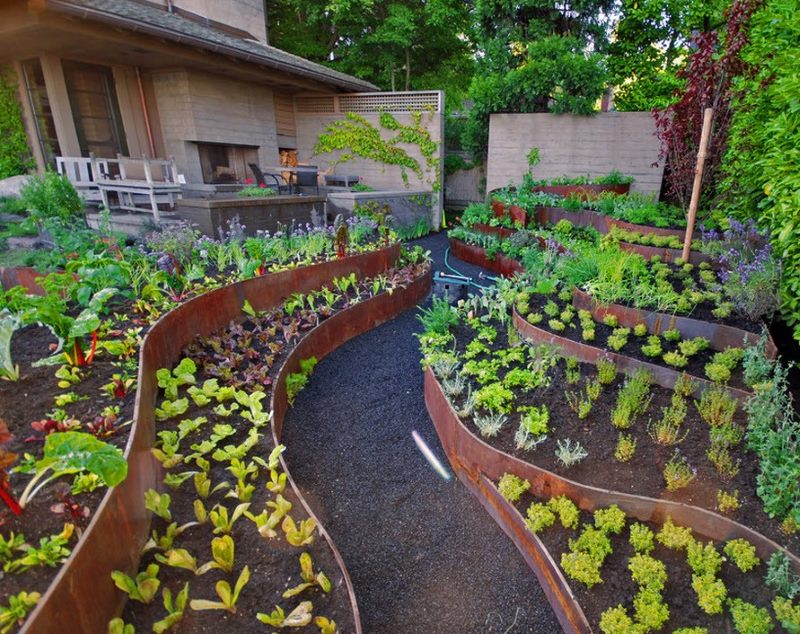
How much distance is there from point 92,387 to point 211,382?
0.69 meters

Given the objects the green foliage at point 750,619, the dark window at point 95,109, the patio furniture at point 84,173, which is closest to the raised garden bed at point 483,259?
the green foliage at point 750,619

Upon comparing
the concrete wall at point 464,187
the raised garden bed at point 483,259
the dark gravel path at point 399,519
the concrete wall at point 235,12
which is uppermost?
the concrete wall at point 235,12

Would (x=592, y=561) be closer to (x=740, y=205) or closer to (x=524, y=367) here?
(x=524, y=367)

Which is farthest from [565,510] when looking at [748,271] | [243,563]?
[748,271]

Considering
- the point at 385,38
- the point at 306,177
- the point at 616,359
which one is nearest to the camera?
the point at 616,359

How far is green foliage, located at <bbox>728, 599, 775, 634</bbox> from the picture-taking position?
1.68 m

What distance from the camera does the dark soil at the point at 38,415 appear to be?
4.88 feet

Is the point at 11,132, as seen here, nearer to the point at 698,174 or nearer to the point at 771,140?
the point at 698,174

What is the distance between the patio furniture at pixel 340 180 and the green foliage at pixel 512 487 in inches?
333

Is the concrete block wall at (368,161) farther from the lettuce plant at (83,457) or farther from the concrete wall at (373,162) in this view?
the lettuce plant at (83,457)

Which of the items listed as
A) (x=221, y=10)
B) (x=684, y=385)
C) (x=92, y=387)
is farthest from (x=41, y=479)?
(x=221, y=10)

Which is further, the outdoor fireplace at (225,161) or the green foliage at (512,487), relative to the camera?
the outdoor fireplace at (225,161)

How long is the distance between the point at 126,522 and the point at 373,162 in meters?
10.2

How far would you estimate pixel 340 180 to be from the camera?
399 inches
